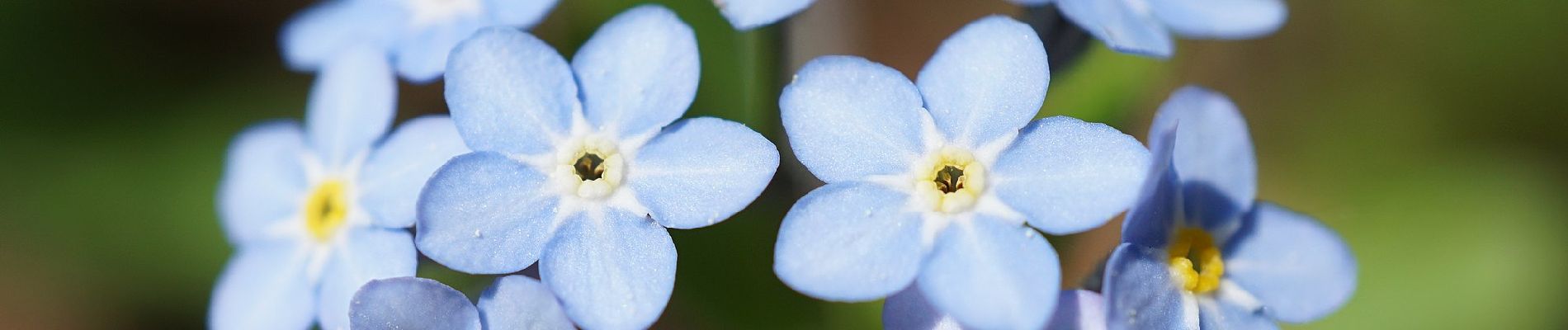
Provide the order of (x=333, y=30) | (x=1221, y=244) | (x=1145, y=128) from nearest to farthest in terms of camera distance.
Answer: (x=1221, y=244) → (x=333, y=30) → (x=1145, y=128)

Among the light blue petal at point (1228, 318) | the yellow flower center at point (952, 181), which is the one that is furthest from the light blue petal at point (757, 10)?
the light blue petal at point (1228, 318)

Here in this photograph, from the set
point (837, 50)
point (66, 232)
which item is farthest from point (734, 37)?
point (66, 232)

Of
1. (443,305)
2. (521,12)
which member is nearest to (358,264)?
(443,305)

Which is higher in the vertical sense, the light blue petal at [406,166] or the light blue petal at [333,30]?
the light blue petal at [333,30]

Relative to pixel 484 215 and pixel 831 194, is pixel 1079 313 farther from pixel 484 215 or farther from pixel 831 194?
pixel 484 215

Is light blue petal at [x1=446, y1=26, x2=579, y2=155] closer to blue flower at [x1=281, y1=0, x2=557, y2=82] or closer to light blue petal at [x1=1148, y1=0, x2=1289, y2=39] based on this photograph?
blue flower at [x1=281, y1=0, x2=557, y2=82]

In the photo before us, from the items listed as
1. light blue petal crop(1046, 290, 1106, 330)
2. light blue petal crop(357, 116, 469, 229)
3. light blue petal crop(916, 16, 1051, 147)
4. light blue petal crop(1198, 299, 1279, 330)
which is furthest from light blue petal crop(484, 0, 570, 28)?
light blue petal crop(1198, 299, 1279, 330)

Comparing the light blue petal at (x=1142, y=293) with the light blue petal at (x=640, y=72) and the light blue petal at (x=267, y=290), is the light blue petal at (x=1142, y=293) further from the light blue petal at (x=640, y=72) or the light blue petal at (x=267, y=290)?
the light blue petal at (x=267, y=290)
